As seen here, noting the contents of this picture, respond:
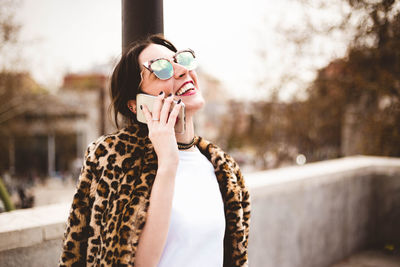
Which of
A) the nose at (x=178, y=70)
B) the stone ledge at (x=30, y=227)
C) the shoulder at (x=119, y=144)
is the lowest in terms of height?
the stone ledge at (x=30, y=227)

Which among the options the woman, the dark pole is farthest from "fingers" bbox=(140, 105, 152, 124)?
the dark pole

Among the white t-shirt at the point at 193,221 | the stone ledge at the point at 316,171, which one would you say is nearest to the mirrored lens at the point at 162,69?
the white t-shirt at the point at 193,221

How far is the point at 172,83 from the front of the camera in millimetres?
1647

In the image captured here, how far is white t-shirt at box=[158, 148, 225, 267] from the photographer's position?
1.55m

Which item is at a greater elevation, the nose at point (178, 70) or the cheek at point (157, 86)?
the nose at point (178, 70)

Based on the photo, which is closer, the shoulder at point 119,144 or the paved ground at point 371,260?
the shoulder at point 119,144

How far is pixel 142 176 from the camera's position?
1580 mm

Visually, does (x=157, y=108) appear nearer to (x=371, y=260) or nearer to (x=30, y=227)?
(x=30, y=227)

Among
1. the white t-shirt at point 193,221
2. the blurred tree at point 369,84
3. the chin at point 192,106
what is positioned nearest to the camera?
the white t-shirt at point 193,221

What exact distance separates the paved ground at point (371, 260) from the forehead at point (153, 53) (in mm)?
4102

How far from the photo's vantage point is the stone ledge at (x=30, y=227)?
78.9 inches

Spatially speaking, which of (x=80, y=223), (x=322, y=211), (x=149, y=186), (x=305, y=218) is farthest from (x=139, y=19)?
(x=322, y=211)

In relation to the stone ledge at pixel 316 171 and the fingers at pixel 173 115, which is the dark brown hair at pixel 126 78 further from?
the stone ledge at pixel 316 171

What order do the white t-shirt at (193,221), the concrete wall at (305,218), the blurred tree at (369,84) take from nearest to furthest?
1. the white t-shirt at (193,221)
2. the concrete wall at (305,218)
3. the blurred tree at (369,84)
